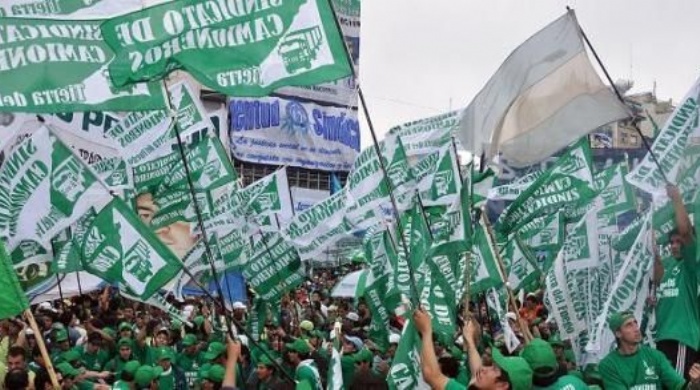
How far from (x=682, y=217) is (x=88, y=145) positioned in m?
13.4

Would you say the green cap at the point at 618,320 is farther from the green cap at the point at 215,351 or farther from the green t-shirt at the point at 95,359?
the green t-shirt at the point at 95,359

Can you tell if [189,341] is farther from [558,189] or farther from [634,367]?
[634,367]

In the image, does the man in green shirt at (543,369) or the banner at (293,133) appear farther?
the banner at (293,133)

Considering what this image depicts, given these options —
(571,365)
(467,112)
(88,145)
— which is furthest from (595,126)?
(88,145)

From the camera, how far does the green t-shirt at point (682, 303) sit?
783 centimetres

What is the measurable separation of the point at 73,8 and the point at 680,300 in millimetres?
4841

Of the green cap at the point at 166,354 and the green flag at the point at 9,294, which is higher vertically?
the green flag at the point at 9,294

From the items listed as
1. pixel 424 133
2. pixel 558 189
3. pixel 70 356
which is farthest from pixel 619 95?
pixel 70 356

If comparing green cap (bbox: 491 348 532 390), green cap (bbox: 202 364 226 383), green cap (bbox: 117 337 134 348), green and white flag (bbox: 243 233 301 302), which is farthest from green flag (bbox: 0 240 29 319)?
green and white flag (bbox: 243 233 301 302)

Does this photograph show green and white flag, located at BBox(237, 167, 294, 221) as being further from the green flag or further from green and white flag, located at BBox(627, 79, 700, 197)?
the green flag

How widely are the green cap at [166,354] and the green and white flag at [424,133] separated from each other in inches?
143

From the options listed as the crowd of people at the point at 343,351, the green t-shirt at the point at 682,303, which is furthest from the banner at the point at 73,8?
the green t-shirt at the point at 682,303

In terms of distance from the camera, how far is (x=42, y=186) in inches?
412

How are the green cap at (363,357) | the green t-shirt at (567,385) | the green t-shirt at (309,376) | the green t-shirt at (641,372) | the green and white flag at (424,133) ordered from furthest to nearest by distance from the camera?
the green and white flag at (424,133), the green cap at (363,357), the green t-shirt at (309,376), the green t-shirt at (641,372), the green t-shirt at (567,385)
